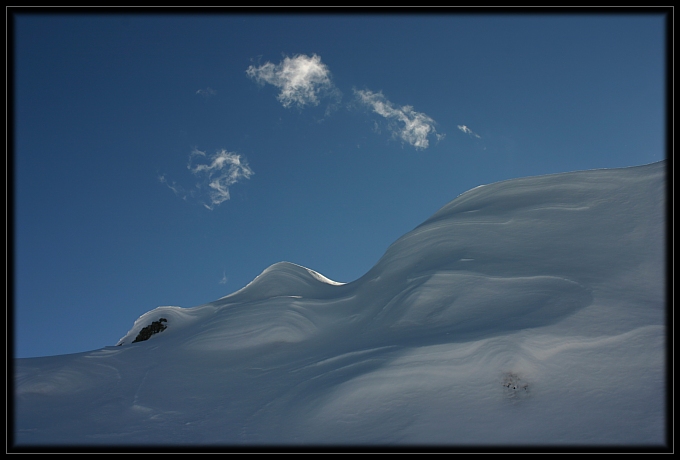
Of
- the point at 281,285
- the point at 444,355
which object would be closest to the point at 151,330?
the point at 281,285

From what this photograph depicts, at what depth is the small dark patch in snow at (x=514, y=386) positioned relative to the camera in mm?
6574

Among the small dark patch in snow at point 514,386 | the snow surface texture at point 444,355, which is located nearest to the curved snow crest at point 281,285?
the snow surface texture at point 444,355

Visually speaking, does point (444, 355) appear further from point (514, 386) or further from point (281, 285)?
point (281, 285)

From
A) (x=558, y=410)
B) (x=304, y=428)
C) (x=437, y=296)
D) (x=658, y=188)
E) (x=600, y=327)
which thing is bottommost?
(x=304, y=428)

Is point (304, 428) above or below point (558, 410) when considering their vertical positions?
below

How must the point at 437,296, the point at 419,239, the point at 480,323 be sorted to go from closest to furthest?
the point at 480,323 < the point at 437,296 < the point at 419,239

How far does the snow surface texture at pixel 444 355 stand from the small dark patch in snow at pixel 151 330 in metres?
1.56

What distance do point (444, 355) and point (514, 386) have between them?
3.86ft

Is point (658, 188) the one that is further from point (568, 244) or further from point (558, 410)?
point (558, 410)

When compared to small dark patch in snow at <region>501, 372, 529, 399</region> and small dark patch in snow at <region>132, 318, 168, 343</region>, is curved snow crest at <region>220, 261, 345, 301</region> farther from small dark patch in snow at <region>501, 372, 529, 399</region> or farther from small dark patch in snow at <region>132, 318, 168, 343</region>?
small dark patch in snow at <region>501, 372, 529, 399</region>

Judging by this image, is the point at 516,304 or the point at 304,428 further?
the point at 516,304

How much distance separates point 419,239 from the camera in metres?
13.0
